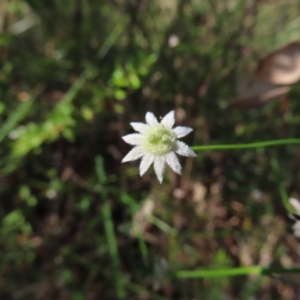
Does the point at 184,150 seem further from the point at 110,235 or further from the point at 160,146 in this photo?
the point at 110,235

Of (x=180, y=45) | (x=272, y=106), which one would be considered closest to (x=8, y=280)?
(x=180, y=45)

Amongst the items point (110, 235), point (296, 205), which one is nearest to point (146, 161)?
point (296, 205)

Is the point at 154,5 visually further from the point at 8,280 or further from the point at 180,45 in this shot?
the point at 8,280

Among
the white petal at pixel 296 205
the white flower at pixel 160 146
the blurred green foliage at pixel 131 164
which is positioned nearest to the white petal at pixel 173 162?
the white flower at pixel 160 146

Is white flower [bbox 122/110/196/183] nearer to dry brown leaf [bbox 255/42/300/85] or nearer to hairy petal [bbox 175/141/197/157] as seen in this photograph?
hairy petal [bbox 175/141/197/157]

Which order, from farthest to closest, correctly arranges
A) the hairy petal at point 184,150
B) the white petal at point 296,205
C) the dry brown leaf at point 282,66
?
1. the dry brown leaf at point 282,66
2. the white petal at point 296,205
3. the hairy petal at point 184,150

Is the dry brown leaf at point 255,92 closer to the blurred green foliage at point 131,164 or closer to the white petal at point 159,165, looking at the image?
the blurred green foliage at point 131,164

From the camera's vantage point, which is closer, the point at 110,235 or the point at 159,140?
the point at 159,140
